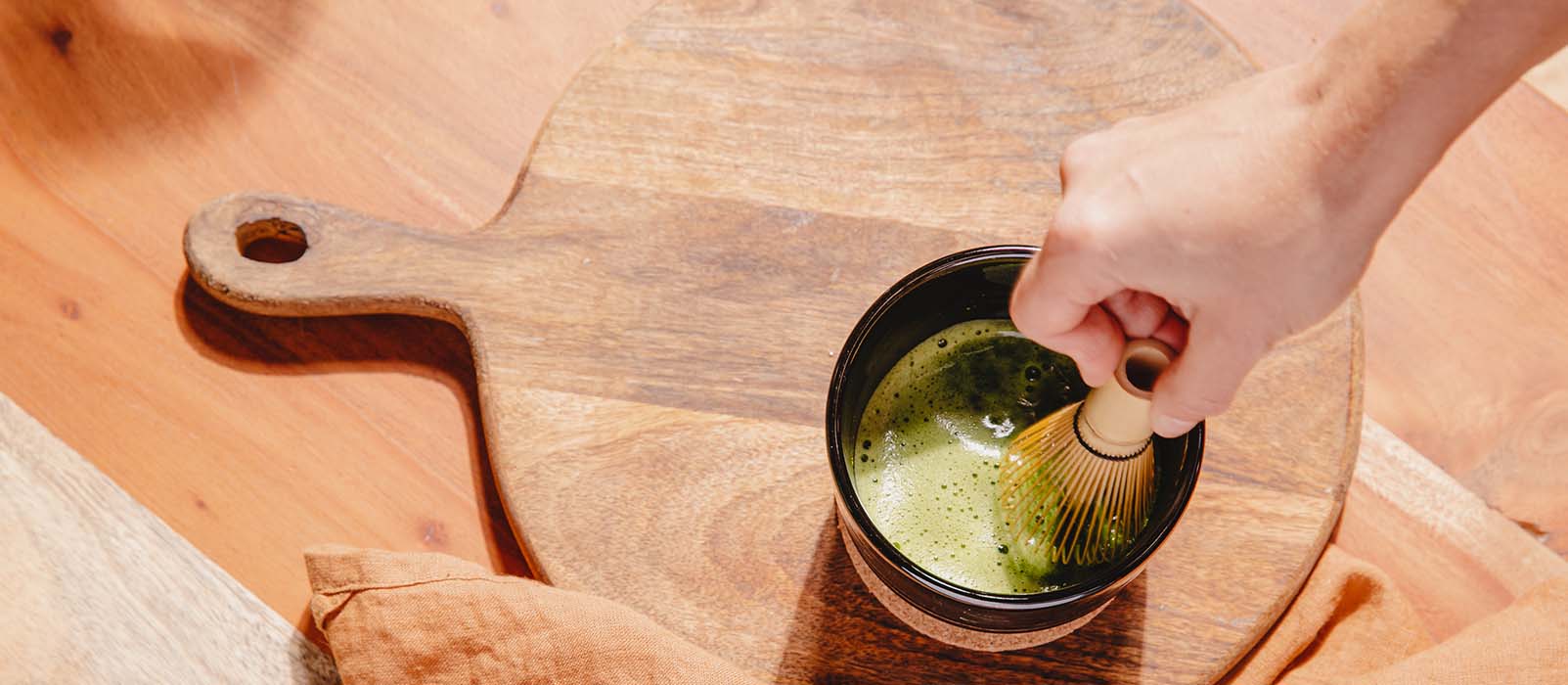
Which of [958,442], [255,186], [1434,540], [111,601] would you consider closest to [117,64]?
[255,186]

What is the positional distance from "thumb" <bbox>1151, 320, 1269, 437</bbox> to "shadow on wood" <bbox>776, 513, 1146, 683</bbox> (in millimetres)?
160

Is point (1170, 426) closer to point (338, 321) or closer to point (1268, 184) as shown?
point (1268, 184)

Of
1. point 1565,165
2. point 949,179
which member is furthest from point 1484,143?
point 949,179

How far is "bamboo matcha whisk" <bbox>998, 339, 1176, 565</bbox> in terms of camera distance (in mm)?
497

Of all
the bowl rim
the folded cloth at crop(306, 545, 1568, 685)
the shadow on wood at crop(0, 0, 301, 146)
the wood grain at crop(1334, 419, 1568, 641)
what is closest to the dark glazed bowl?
the bowl rim

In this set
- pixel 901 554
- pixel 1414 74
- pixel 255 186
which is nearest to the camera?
pixel 1414 74

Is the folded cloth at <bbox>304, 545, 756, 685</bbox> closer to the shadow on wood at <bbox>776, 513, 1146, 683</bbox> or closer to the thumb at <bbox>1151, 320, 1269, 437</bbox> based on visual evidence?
the shadow on wood at <bbox>776, 513, 1146, 683</bbox>

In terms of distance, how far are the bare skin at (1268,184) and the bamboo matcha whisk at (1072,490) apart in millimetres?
55

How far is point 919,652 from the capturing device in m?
0.55

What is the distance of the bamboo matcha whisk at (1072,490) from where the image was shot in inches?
19.6

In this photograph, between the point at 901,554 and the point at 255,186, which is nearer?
the point at 901,554

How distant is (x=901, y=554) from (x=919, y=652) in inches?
4.2

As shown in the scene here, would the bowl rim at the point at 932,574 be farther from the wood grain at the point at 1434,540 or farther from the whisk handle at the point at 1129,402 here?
the wood grain at the point at 1434,540

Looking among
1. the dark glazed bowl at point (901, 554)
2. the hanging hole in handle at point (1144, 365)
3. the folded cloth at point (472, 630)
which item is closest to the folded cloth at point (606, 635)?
the folded cloth at point (472, 630)
